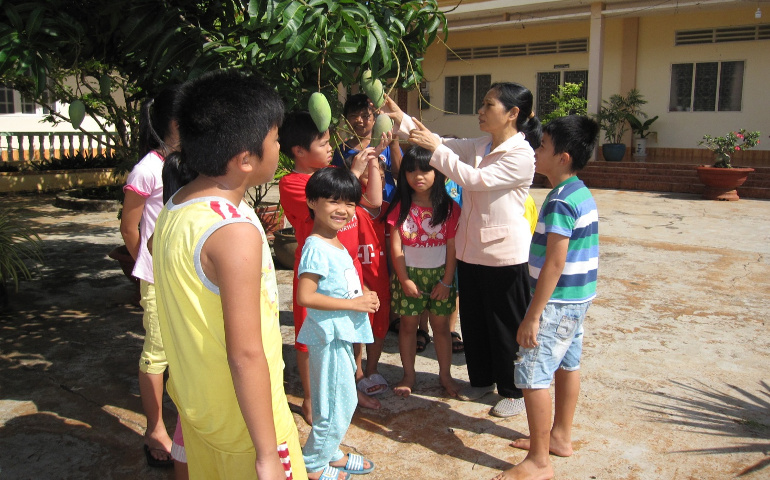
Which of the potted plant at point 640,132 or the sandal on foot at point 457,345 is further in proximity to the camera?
the potted plant at point 640,132

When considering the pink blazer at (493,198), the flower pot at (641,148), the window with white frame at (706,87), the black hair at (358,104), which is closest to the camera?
the pink blazer at (493,198)

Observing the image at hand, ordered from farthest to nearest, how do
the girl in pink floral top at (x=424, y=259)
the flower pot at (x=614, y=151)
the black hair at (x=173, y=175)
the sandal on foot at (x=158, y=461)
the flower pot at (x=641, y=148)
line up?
the flower pot at (x=641, y=148) < the flower pot at (x=614, y=151) < the girl in pink floral top at (x=424, y=259) < the sandal on foot at (x=158, y=461) < the black hair at (x=173, y=175)

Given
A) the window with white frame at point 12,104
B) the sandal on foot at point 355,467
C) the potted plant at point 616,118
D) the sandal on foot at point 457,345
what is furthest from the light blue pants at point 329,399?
the window with white frame at point 12,104

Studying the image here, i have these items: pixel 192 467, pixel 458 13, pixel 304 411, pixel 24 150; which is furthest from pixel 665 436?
pixel 24 150

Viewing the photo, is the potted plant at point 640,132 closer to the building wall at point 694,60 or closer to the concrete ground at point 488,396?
the building wall at point 694,60

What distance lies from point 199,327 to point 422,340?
2865 mm

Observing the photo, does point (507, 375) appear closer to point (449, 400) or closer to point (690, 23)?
point (449, 400)

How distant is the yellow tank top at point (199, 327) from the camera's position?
4.66 ft

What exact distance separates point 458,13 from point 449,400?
1276 cm

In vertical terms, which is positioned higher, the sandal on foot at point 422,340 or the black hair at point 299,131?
the black hair at point 299,131

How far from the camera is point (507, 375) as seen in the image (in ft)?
10.6

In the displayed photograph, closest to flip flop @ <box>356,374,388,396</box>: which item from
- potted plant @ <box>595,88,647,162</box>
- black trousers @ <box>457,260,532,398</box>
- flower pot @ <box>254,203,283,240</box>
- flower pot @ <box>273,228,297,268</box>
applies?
black trousers @ <box>457,260,532,398</box>

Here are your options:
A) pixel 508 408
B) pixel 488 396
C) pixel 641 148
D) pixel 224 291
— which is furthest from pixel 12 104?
pixel 224 291

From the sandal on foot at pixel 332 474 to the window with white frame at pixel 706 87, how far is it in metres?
13.9
